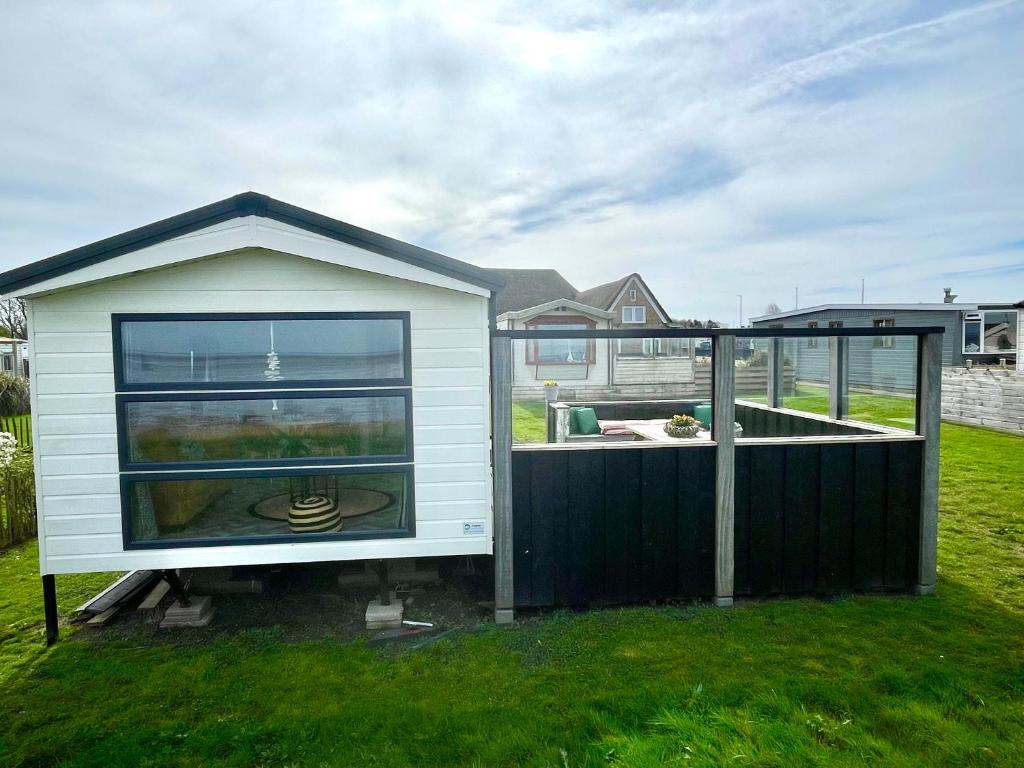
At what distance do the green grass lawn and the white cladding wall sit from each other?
0.63m

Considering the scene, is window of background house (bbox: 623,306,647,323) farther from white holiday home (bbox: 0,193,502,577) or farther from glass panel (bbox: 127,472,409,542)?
glass panel (bbox: 127,472,409,542)

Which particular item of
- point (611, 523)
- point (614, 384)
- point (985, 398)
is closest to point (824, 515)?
point (611, 523)

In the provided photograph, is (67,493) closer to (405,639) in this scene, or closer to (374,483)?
(374,483)

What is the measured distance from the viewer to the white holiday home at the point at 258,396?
361 centimetres

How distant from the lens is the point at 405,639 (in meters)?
3.81

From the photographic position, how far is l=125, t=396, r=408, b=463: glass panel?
3.77 meters

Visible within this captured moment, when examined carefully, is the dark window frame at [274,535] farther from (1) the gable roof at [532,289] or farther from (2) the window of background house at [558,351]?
(1) the gable roof at [532,289]

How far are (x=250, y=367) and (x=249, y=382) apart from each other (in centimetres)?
10

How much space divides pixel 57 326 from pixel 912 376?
5966mm

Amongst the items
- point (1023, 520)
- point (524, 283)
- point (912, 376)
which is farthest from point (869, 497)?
point (524, 283)

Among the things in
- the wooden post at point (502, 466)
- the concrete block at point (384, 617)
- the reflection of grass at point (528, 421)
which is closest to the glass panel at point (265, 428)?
the wooden post at point (502, 466)

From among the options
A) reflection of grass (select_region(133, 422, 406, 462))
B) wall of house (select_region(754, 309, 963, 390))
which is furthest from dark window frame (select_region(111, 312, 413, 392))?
wall of house (select_region(754, 309, 963, 390))

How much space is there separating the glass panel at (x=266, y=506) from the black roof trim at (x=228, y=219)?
1.41 m

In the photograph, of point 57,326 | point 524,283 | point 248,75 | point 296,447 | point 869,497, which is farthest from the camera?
point 524,283
